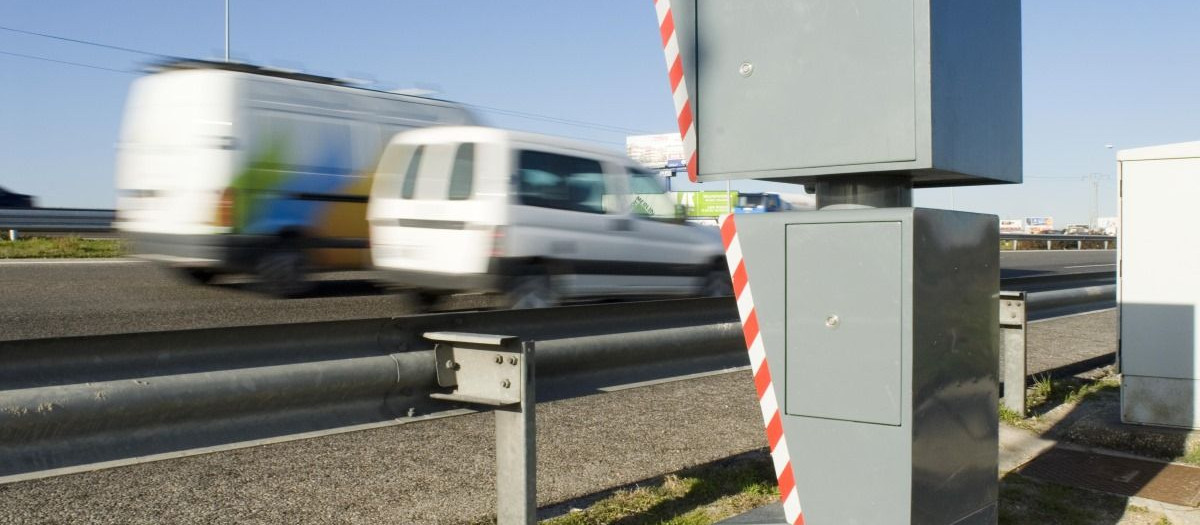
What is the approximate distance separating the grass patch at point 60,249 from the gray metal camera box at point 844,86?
1622cm

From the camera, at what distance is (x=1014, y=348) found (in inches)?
247

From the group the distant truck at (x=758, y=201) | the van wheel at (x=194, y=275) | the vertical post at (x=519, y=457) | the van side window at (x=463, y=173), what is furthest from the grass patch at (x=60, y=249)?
the distant truck at (x=758, y=201)

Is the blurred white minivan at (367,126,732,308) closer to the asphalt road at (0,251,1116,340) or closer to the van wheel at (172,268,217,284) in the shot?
the asphalt road at (0,251,1116,340)

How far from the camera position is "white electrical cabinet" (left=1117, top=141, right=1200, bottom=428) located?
600 cm

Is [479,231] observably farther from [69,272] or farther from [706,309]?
[69,272]

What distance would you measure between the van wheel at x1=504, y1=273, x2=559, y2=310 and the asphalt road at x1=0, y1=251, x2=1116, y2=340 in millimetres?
460

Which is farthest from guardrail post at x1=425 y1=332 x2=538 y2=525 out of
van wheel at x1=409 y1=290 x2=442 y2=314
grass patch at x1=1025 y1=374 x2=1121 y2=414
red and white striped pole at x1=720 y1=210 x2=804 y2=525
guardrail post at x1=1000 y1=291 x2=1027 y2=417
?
van wheel at x1=409 y1=290 x2=442 y2=314

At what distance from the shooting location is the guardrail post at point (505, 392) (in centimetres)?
313

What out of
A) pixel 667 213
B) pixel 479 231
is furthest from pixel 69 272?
pixel 667 213

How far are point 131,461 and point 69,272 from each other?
42.6 ft

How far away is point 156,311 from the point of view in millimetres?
9609

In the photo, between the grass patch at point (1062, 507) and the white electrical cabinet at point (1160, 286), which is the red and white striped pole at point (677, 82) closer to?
the grass patch at point (1062, 507)

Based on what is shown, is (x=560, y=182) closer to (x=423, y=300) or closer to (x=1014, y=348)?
(x=423, y=300)

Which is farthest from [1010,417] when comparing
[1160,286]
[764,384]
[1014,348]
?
[764,384]
